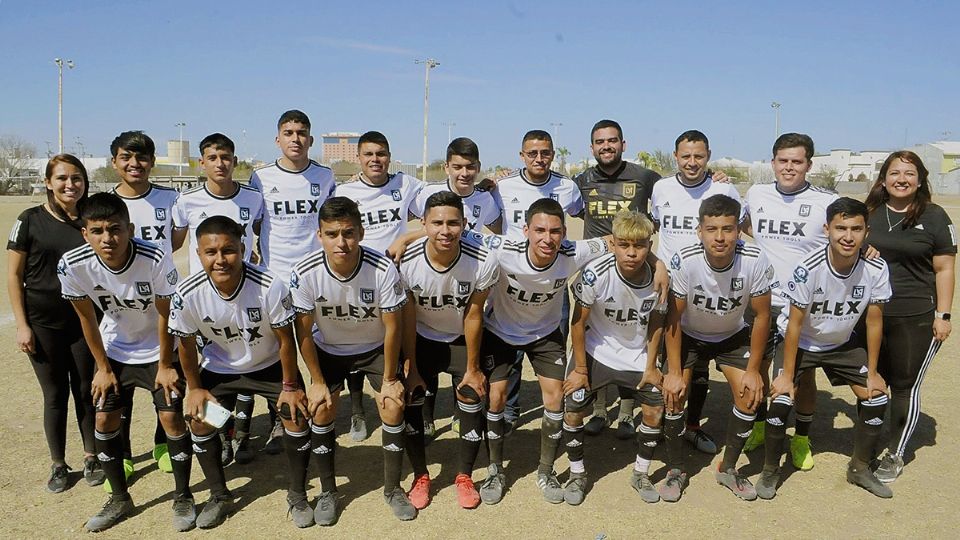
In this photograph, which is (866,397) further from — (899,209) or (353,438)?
(353,438)

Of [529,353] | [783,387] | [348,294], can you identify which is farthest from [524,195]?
[783,387]

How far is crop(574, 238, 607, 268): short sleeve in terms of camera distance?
4.88m

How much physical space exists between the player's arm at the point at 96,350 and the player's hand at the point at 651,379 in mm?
3646

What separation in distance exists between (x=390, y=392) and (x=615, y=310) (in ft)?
5.62

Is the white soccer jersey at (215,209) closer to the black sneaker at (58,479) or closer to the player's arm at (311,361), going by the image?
the player's arm at (311,361)

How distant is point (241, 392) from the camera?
441 cm

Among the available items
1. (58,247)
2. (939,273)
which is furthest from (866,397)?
(58,247)

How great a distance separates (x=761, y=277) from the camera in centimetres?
467

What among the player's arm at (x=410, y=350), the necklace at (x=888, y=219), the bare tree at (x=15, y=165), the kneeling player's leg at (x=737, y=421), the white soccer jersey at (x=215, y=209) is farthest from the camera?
the bare tree at (x=15, y=165)

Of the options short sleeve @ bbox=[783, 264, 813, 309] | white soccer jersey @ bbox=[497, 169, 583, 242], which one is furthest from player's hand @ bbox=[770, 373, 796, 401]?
white soccer jersey @ bbox=[497, 169, 583, 242]

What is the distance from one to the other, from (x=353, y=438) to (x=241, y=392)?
5.19ft

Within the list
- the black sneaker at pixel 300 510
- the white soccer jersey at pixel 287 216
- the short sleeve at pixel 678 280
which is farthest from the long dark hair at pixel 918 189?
the black sneaker at pixel 300 510

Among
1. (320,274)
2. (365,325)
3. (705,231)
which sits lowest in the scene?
(365,325)

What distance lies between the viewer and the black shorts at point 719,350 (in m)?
4.93
